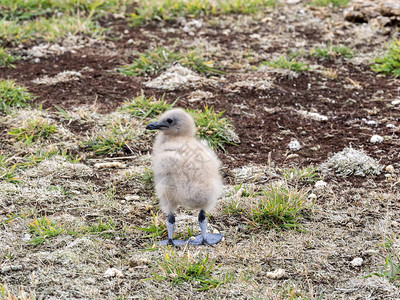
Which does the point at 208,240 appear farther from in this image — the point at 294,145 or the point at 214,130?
Answer: the point at 294,145

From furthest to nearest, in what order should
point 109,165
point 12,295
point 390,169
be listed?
point 109,165
point 390,169
point 12,295

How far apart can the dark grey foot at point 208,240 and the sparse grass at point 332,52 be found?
4.96 m

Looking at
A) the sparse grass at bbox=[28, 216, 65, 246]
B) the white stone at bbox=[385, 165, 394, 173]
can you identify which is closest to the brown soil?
the white stone at bbox=[385, 165, 394, 173]

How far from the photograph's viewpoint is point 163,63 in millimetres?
7957

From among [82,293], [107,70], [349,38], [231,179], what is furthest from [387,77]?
[82,293]

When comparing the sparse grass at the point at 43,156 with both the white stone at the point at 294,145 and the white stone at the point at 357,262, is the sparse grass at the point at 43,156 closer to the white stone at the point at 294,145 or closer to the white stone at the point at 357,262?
→ the white stone at the point at 294,145

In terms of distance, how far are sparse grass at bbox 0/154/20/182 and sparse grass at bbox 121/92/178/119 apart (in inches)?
65.5

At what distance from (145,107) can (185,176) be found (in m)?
2.72

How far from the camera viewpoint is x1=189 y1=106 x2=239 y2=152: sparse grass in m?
6.09

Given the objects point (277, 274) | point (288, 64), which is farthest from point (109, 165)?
point (288, 64)

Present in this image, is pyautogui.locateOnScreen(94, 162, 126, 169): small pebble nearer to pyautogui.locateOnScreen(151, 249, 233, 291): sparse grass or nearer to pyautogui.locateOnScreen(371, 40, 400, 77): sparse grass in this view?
pyautogui.locateOnScreen(151, 249, 233, 291): sparse grass

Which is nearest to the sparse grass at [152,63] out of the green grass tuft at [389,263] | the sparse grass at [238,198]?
the sparse grass at [238,198]

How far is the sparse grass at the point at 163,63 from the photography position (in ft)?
25.9

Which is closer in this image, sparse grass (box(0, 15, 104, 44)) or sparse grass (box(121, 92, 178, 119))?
sparse grass (box(121, 92, 178, 119))
